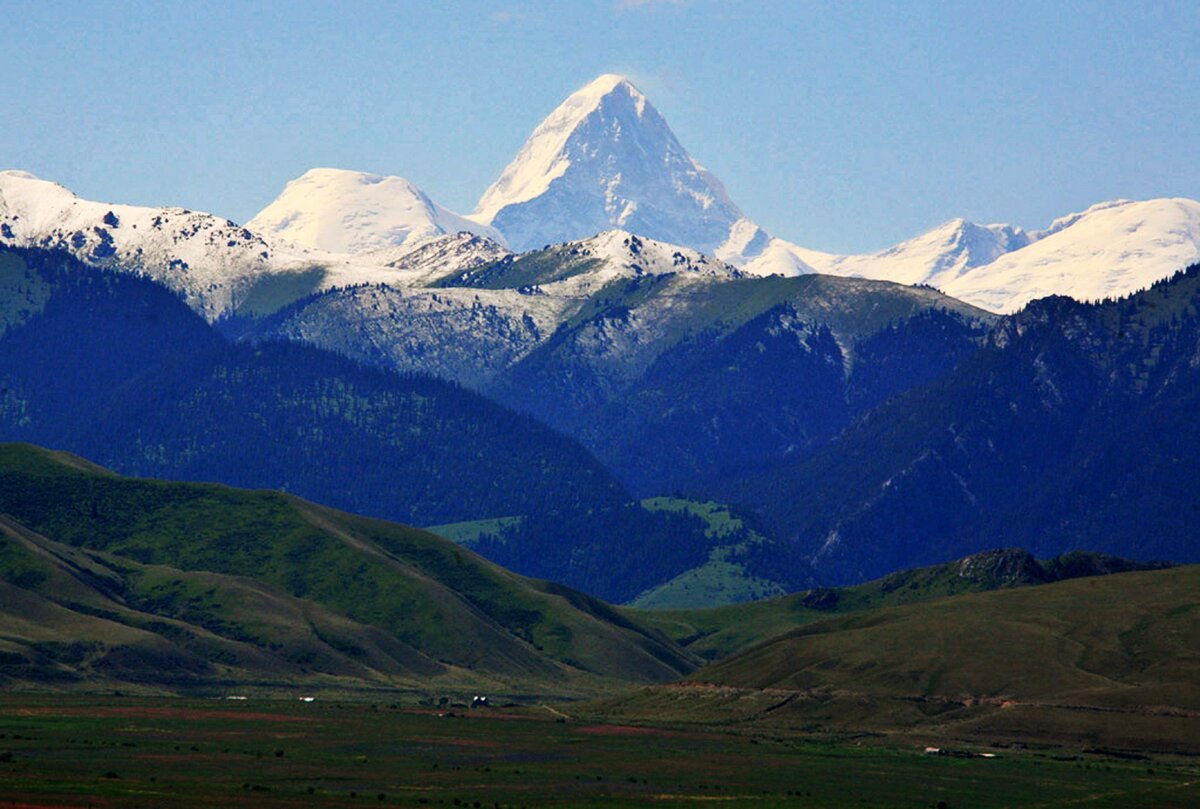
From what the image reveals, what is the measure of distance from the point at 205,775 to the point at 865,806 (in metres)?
63.3

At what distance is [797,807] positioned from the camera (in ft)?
636

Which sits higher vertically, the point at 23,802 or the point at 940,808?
the point at 23,802

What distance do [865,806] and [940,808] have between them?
7221mm

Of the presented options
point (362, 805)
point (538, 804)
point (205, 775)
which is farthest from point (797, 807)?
point (205, 775)

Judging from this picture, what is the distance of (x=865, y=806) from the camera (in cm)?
19900

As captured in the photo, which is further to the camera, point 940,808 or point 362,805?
point 940,808

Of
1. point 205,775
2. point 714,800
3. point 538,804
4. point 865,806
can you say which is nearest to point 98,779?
point 205,775

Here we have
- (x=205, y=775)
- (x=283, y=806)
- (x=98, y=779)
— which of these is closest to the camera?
(x=283, y=806)

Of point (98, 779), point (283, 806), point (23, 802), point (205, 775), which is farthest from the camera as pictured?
point (205, 775)

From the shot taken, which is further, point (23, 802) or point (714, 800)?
point (714, 800)

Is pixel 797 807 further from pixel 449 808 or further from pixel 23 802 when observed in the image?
pixel 23 802

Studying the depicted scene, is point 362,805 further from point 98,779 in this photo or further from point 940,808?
point 940,808

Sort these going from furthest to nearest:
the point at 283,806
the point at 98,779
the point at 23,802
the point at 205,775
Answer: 1. the point at 205,775
2. the point at 98,779
3. the point at 283,806
4. the point at 23,802

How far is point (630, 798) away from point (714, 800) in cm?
811
